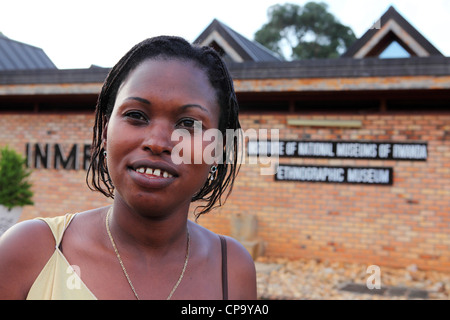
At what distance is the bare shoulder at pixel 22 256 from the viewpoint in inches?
45.5

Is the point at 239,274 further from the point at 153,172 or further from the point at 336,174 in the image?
the point at 336,174

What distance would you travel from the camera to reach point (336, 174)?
25.7 feet

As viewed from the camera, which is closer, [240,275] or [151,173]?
[151,173]

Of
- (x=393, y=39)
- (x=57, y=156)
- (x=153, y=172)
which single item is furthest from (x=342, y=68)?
(x=153, y=172)

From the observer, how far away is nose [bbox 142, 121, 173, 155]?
116 cm

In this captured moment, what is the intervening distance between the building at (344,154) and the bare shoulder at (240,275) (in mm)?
6060

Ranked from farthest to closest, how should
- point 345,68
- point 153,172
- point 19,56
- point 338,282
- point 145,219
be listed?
point 19,56
point 345,68
point 338,282
point 145,219
point 153,172

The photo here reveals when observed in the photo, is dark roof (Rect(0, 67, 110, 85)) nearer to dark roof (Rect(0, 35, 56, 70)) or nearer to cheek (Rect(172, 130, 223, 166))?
dark roof (Rect(0, 35, 56, 70))

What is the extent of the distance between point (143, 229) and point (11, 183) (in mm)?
6795

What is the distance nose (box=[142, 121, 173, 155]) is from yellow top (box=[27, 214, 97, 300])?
0.39 m

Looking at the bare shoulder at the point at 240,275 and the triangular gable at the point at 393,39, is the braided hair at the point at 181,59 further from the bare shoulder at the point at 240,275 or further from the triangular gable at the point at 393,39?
the triangular gable at the point at 393,39

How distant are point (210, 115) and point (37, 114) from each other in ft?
30.6

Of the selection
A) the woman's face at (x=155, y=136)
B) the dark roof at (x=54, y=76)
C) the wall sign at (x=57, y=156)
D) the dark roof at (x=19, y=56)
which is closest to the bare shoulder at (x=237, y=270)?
the woman's face at (x=155, y=136)
